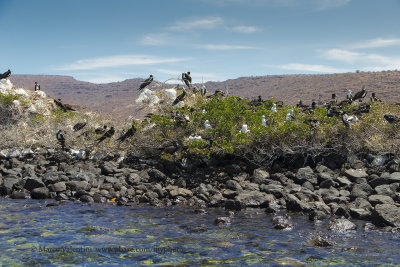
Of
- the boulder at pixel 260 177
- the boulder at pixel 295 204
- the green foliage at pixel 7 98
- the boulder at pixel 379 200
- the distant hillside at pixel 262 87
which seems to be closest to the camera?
the boulder at pixel 379 200

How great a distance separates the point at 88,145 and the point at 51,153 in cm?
221

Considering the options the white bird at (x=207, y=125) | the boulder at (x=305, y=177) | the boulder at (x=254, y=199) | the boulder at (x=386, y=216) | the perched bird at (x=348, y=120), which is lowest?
the boulder at (x=254, y=199)

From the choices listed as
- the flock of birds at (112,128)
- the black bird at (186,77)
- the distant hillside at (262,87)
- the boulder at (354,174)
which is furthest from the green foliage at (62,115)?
the distant hillside at (262,87)

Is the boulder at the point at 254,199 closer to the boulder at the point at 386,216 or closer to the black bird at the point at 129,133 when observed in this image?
the boulder at the point at 386,216

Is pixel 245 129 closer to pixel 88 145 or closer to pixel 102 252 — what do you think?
pixel 88 145

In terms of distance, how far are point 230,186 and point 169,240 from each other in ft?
19.7

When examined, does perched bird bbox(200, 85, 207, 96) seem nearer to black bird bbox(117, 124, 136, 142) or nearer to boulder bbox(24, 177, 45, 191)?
black bird bbox(117, 124, 136, 142)

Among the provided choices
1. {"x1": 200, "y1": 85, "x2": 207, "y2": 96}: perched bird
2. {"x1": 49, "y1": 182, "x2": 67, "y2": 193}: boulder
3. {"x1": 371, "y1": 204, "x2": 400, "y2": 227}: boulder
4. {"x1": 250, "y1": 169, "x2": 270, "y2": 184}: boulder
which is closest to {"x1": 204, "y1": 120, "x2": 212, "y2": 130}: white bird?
{"x1": 250, "y1": 169, "x2": 270, "y2": 184}: boulder

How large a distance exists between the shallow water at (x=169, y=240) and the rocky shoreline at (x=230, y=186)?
68 centimetres

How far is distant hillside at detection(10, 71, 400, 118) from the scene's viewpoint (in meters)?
73.2

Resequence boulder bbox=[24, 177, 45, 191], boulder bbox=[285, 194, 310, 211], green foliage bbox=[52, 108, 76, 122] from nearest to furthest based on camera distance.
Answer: boulder bbox=[285, 194, 310, 211]
boulder bbox=[24, 177, 45, 191]
green foliage bbox=[52, 108, 76, 122]

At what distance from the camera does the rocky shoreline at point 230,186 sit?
41.3 feet

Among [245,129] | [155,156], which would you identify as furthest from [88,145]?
[245,129]

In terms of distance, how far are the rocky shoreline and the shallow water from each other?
0.68m
